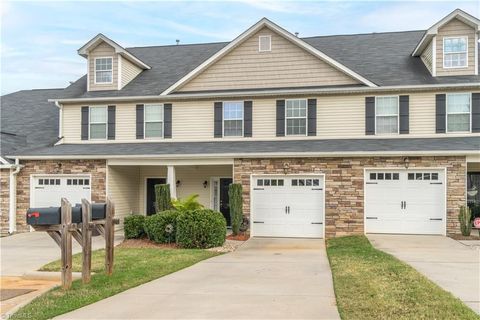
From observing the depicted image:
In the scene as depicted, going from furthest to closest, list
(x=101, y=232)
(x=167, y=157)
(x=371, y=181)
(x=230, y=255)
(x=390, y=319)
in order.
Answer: (x=167, y=157) → (x=371, y=181) → (x=230, y=255) → (x=101, y=232) → (x=390, y=319)

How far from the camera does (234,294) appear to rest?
312 inches

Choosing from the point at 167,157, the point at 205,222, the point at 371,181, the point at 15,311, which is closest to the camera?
the point at 15,311

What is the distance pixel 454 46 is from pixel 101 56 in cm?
1402

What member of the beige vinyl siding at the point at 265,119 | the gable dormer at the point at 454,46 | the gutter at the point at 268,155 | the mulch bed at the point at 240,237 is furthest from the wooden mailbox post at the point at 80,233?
the gable dormer at the point at 454,46

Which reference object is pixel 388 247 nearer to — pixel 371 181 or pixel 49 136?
pixel 371 181

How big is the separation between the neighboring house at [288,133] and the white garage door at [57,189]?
41mm

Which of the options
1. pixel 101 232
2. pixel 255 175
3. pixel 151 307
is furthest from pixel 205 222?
pixel 151 307

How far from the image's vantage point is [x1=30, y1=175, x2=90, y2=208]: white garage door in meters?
18.4

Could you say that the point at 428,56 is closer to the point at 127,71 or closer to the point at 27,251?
the point at 127,71

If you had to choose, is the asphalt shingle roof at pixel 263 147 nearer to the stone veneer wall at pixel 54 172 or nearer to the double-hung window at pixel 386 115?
the stone veneer wall at pixel 54 172

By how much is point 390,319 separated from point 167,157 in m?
12.4

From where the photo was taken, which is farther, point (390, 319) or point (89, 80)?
point (89, 80)

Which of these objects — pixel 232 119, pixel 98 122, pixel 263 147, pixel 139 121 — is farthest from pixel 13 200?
pixel 263 147

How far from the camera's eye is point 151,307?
709 centimetres
